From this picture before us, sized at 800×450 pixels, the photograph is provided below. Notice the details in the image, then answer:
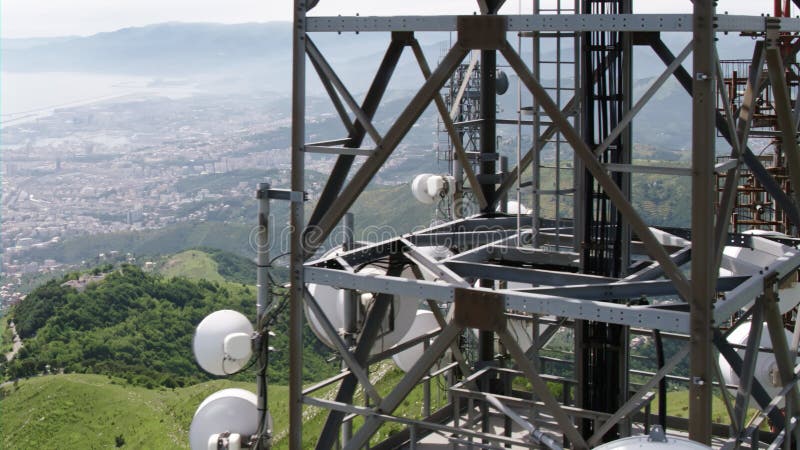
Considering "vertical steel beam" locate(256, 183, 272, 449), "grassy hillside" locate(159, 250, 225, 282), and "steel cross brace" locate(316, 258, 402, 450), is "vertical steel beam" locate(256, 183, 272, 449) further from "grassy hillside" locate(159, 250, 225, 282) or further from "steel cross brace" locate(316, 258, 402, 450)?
"grassy hillside" locate(159, 250, 225, 282)

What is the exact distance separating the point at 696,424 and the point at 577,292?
1.88m

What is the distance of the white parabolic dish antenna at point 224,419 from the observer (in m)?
12.2

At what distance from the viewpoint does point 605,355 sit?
458 inches

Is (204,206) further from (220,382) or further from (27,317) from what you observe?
(220,382)

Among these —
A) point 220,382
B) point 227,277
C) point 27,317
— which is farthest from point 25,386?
point 227,277

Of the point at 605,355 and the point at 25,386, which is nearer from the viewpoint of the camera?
the point at 605,355

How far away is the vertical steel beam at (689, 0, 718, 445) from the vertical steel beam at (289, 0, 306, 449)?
4.56 metres

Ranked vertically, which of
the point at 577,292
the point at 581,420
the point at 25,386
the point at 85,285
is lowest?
the point at 25,386

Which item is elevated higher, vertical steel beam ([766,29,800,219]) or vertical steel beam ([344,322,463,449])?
vertical steel beam ([766,29,800,219])

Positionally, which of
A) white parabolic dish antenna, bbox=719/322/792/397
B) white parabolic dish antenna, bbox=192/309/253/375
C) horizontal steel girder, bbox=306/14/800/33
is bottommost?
white parabolic dish antenna, bbox=719/322/792/397

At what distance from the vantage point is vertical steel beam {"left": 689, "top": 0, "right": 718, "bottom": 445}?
9000mm

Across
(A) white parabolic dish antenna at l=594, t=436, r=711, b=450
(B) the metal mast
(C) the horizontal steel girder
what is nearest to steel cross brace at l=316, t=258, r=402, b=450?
(B) the metal mast

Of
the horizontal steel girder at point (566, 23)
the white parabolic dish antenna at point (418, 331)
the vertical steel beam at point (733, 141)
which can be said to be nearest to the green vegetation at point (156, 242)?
the white parabolic dish antenna at point (418, 331)

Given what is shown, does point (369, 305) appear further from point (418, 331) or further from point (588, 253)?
point (588, 253)
